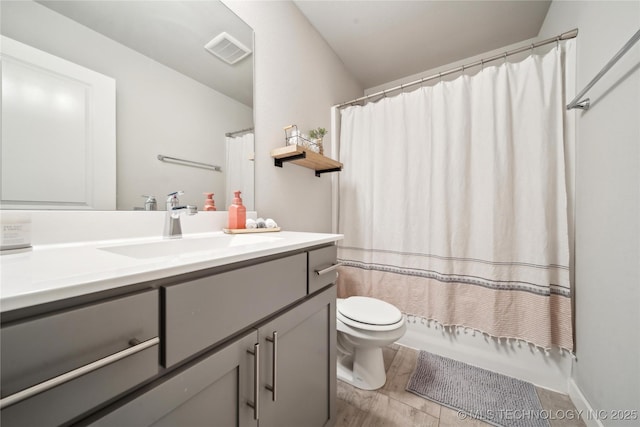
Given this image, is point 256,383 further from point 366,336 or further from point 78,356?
point 366,336

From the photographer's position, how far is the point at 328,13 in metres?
1.61

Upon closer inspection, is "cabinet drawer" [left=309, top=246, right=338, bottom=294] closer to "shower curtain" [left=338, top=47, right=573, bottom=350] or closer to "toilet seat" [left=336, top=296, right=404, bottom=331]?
"toilet seat" [left=336, top=296, right=404, bottom=331]

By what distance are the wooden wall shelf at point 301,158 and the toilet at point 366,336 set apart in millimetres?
920

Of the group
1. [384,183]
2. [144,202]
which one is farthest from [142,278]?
[384,183]

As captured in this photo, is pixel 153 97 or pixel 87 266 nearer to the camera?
pixel 87 266

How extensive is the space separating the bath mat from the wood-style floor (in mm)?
38

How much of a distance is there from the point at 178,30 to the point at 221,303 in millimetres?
1164

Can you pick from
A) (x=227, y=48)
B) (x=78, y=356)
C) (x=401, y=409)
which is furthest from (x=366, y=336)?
(x=227, y=48)

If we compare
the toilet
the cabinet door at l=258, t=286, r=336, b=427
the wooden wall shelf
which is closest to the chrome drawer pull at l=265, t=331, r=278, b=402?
the cabinet door at l=258, t=286, r=336, b=427

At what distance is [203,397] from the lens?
0.53m

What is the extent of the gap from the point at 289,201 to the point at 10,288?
127cm

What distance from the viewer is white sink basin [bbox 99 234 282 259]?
742 millimetres

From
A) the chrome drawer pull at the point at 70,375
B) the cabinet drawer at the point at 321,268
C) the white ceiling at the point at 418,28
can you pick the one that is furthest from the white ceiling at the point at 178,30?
the chrome drawer pull at the point at 70,375

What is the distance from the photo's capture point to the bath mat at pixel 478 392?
1.14 metres
